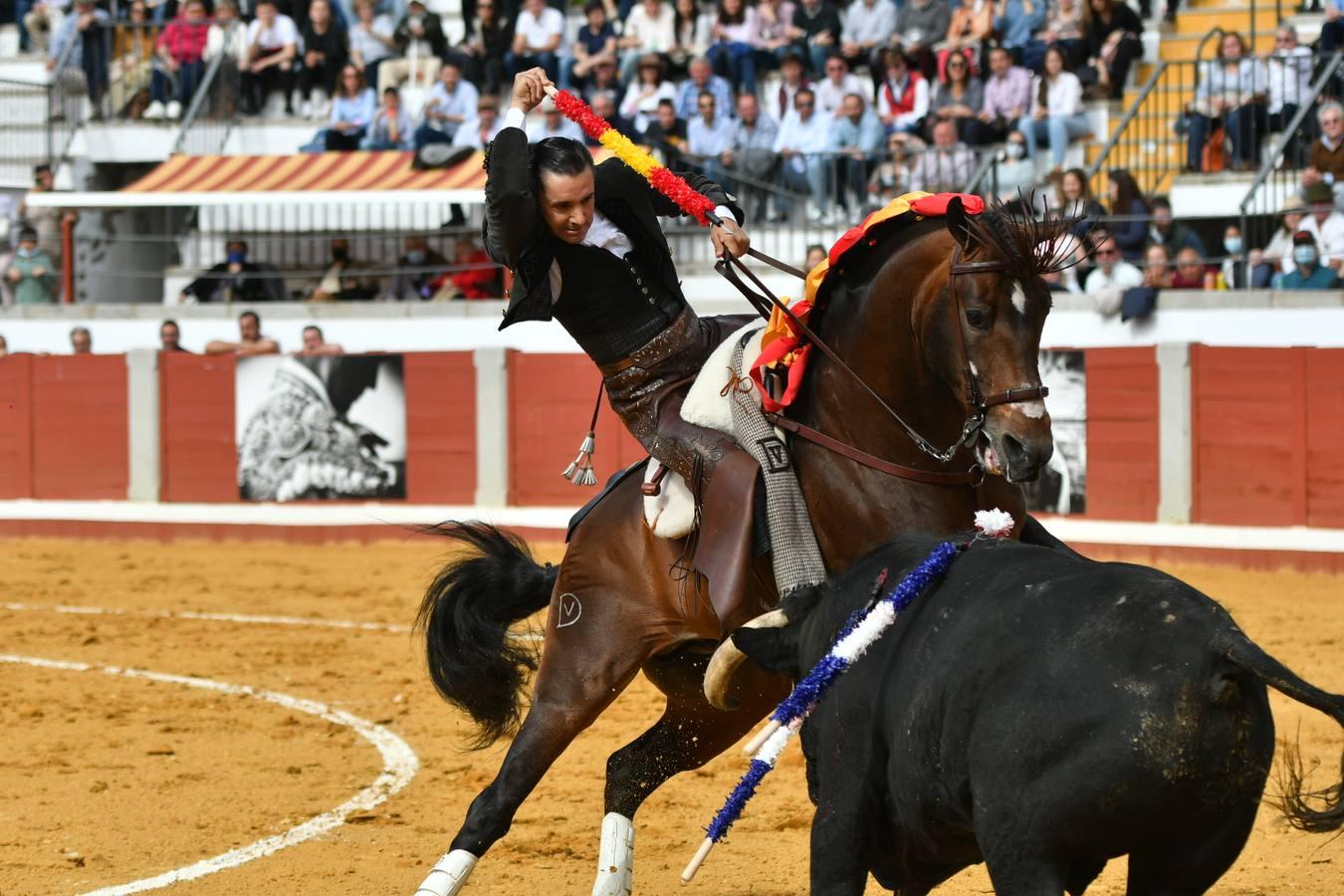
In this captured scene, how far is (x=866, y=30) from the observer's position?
1511 cm

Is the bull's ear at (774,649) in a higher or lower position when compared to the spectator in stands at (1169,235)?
lower

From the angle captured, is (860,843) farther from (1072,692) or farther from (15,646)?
(15,646)

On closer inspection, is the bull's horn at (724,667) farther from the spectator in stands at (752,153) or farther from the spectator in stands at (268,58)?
the spectator in stands at (268,58)

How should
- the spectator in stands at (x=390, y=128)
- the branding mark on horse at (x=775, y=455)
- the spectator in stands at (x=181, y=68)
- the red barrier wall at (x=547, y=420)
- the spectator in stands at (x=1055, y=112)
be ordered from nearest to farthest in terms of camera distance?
1. the branding mark on horse at (x=775, y=455)
2. the red barrier wall at (x=547, y=420)
3. the spectator in stands at (x=1055, y=112)
4. the spectator in stands at (x=390, y=128)
5. the spectator in stands at (x=181, y=68)

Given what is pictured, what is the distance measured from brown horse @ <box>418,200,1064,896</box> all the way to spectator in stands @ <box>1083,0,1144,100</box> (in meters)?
10.1

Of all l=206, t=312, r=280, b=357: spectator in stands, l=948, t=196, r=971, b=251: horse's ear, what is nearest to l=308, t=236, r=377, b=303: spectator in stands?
l=206, t=312, r=280, b=357: spectator in stands

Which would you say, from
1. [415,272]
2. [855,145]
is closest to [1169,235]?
[855,145]

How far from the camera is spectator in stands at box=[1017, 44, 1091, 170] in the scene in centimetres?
1353

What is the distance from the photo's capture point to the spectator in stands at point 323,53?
17.5 meters

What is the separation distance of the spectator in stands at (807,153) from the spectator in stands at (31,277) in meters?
6.93

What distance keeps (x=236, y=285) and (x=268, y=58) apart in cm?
289

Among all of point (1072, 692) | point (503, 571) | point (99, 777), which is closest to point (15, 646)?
point (99, 777)

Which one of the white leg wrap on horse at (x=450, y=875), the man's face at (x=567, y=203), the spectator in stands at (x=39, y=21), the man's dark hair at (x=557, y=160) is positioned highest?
the spectator in stands at (x=39, y=21)

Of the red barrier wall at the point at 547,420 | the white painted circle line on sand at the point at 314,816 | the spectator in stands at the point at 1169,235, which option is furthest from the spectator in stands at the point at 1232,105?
the white painted circle line on sand at the point at 314,816
